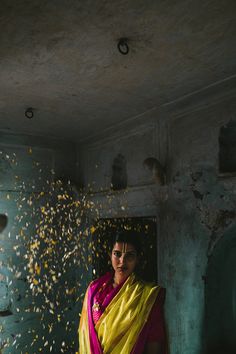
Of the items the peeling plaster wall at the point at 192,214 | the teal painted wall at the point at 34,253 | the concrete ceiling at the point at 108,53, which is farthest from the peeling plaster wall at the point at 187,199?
the teal painted wall at the point at 34,253

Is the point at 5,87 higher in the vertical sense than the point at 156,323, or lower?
higher

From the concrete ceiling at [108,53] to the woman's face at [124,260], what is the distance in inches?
74.5

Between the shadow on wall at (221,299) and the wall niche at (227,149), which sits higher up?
the wall niche at (227,149)

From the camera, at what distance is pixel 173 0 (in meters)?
2.33

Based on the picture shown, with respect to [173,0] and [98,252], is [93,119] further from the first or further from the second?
[173,0]

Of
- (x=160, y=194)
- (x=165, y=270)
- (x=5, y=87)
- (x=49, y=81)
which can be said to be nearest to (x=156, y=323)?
(x=165, y=270)

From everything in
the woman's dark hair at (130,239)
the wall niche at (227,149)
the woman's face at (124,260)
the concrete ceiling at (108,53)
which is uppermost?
the concrete ceiling at (108,53)

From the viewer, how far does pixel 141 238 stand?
5398mm

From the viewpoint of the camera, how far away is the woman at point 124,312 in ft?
11.7

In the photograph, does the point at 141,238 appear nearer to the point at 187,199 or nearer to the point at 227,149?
the point at 187,199

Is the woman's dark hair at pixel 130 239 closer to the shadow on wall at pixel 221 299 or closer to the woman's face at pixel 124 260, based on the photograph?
the woman's face at pixel 124 260

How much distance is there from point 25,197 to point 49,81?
9.71ft

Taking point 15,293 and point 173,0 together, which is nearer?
point 173,0

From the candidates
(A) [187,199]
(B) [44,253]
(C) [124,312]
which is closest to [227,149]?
(A) [187,199]
